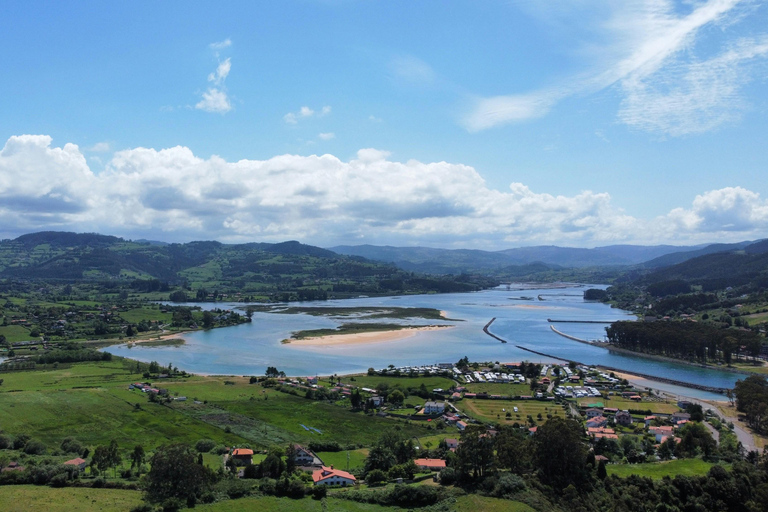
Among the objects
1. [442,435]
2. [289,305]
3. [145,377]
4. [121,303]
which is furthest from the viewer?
[289,305]

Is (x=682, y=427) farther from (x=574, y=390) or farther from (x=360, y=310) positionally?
(x=360, y=310)

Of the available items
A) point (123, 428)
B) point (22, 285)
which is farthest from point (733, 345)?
point (22, 285)

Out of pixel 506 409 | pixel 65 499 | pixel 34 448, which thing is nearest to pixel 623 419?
pixel 506 409

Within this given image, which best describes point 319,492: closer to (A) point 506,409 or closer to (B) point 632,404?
(A) point 506,409

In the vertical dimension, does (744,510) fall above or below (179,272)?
below

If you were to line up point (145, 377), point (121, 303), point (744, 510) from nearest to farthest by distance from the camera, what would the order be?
point (744, 510), point (145, 377), point (121, 303)

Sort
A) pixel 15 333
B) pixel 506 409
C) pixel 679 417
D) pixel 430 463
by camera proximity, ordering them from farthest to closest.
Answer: pixel 15 333 → pixel 506 409 → pixel 679 417 → pixel 430 463

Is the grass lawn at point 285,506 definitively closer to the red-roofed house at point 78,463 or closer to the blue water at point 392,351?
the red-roofed house at point 78,463
